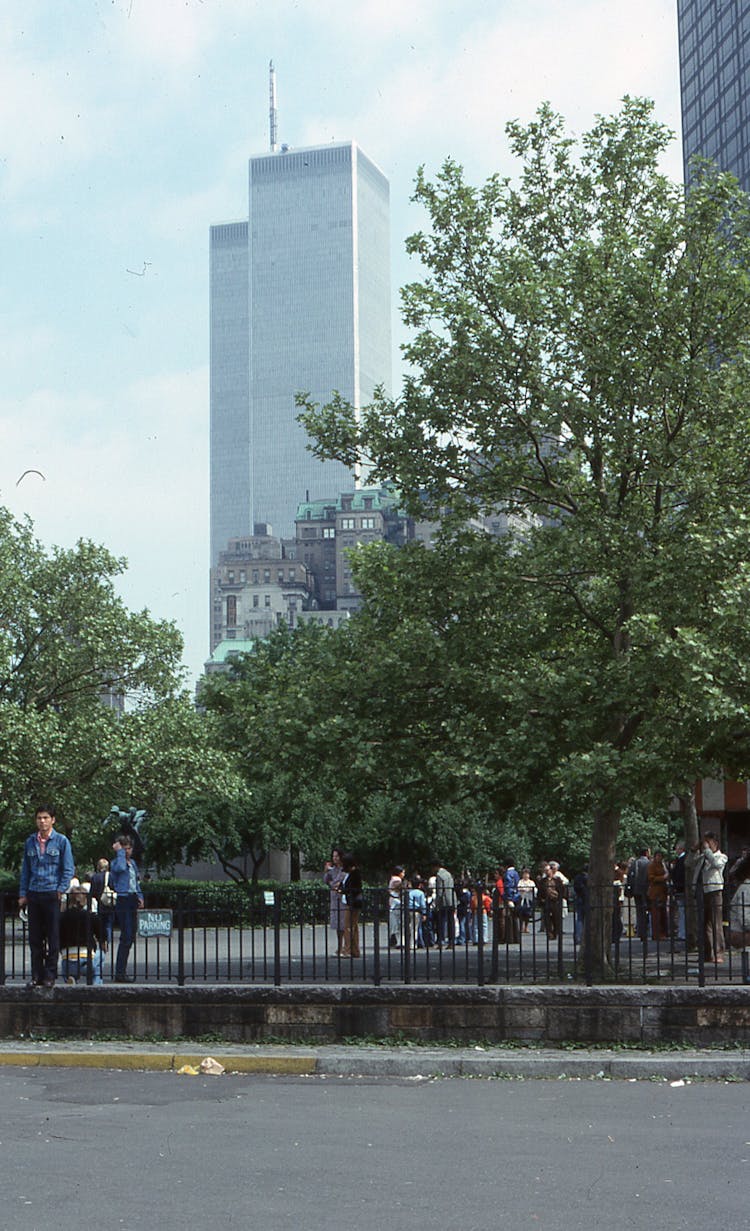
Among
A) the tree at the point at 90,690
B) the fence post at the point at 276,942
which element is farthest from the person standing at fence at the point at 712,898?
the tree at the point at 90,690

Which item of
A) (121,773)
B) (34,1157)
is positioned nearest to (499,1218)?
Result: (34,1157)

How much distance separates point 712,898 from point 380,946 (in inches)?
131

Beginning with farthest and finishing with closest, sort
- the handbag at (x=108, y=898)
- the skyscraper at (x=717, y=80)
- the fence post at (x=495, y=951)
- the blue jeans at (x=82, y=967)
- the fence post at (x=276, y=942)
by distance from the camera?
the skyscraper at (x=717, y=80) → the handbag at (x=108, y=898) → the blue jeans at (x=82, y=967) → the fence post at (x=276, y=942) → the fence post at (x=495, y=951)

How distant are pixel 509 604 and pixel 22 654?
19617 millimetres

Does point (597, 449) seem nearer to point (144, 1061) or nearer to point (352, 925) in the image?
point (352, 925)

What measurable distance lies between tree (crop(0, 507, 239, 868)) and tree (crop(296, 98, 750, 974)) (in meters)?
15.4

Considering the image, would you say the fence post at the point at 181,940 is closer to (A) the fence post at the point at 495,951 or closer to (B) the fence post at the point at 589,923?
(A) the fence post at the point at 495,951

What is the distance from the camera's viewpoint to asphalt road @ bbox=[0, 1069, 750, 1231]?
6754 mm

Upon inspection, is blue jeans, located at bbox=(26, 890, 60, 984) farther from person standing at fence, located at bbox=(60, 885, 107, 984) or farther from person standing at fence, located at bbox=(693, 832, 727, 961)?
person standing at fence, located at bbox=(693, 832, 727, 961)

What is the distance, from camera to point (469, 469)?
18219 mm

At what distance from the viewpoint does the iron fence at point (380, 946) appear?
555 inches

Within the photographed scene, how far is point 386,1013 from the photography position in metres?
13.3

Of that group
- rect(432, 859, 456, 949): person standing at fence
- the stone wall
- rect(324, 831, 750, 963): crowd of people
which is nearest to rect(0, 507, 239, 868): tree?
rect(324, 831, 750, 963): crowd of people

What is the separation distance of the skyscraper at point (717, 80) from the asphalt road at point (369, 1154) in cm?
9039
